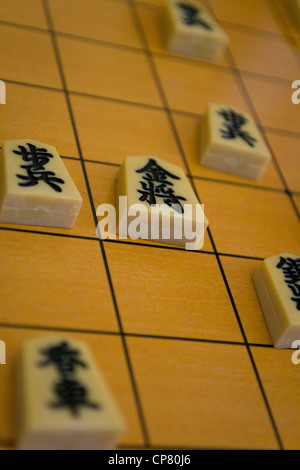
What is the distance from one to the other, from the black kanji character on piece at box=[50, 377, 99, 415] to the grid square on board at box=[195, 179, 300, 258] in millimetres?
992

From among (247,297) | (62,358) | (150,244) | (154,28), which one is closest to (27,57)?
(154,28)

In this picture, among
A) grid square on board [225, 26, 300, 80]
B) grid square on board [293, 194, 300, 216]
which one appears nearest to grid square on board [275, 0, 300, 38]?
grid square on board [225, 26, 300, 80]

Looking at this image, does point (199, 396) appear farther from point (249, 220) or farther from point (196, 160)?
point (196, 160)

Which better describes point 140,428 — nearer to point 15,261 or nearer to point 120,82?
point 15,261

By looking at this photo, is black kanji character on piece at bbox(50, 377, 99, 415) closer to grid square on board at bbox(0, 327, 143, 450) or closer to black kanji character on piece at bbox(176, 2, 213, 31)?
grid square on board at bbox(0, 327, 143, 450)

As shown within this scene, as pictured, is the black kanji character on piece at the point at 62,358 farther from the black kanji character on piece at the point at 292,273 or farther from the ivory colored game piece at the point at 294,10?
the ivory colored game piece at the point at 294,10

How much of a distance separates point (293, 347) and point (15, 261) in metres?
1.06

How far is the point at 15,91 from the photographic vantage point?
8.25 feet

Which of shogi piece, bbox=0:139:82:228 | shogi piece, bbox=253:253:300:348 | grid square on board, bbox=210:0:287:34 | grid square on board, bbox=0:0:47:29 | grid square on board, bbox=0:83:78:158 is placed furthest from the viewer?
grid square on board, bbox=210:0:287:34

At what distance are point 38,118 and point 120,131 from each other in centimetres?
38

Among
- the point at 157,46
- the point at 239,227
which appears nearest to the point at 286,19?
the point at 157,46

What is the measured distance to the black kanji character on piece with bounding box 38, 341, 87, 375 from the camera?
62.1 inches

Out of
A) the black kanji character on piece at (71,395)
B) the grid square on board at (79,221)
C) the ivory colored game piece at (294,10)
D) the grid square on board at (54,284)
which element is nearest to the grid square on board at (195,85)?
the grid square on board at (79,221)
